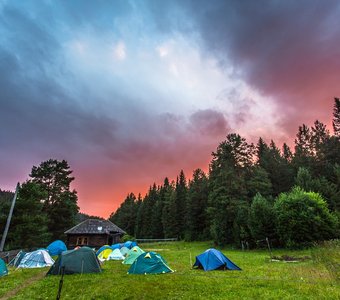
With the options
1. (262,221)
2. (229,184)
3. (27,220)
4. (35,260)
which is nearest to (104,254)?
(35,260)

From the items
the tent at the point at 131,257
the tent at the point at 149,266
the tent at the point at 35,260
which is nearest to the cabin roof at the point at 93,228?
the tent at the point at 35,260

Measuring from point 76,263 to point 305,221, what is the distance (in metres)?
27.2

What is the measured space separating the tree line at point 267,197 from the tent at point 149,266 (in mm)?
21083

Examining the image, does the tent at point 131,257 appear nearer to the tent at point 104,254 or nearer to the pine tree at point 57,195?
the tent at point 104,254

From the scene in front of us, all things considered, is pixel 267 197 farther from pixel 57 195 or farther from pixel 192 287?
pixel 57 195

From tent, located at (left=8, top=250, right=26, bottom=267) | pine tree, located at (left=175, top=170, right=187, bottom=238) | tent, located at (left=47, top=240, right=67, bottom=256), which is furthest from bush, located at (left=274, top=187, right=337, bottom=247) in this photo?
pine tree, located at (left=175, top=170, right=187, bottom=238)

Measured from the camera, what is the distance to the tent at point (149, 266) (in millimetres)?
16094

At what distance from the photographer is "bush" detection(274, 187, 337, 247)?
95.3 ft

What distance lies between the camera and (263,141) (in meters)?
69.8

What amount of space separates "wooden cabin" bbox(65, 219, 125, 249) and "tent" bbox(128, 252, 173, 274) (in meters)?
33.2

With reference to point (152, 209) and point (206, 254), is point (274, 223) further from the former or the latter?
point (152, 209)

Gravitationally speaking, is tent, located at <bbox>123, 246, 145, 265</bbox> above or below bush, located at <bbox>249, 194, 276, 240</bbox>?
below

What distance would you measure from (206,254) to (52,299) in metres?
10.6

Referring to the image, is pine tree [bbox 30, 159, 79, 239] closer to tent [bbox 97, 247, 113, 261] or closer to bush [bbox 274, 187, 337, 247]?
tent [bbox 97, 247, 113, 261]
